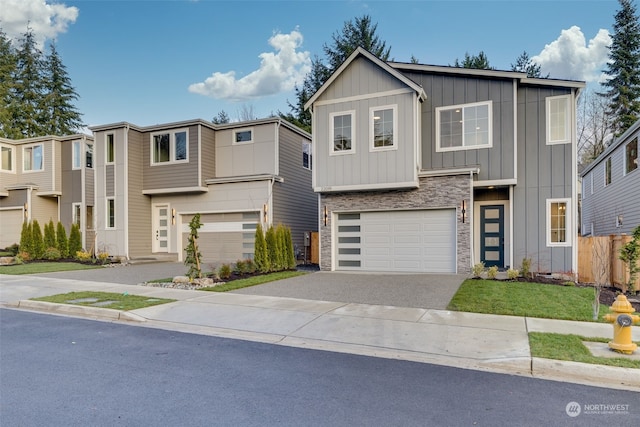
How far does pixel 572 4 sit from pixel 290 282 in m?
19.4

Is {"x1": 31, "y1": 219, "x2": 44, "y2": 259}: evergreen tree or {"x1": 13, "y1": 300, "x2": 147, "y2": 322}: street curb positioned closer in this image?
{"x1": 13, "y1": 300, "x2": 147, "y2": 322}: street curb

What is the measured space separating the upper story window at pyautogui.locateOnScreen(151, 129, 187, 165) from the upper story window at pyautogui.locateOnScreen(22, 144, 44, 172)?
27.8 feet

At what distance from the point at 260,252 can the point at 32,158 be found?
57.4 ft

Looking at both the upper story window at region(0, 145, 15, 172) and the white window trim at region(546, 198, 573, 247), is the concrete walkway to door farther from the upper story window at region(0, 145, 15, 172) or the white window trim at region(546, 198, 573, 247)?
the upper story window at region(0, 145, 15, 172)

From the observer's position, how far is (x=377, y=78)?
13.4 metres

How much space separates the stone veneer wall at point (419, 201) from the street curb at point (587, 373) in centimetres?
798

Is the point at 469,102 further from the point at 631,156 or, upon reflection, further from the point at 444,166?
the point at 631,156

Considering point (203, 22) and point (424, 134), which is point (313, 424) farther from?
point (203, 22)

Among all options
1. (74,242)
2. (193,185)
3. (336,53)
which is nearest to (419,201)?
(193,185)

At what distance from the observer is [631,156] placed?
47.3 feet

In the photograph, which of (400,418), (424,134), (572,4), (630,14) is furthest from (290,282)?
(630,14)

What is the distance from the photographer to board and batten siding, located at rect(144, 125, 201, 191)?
1781 centimetres

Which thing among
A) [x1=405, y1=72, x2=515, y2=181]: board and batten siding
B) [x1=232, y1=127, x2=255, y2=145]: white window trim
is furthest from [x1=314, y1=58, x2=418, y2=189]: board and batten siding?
[x1=232, y1=127, x2=255, y2=145]: white window trim

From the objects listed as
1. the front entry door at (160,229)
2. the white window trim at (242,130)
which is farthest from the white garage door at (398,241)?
the front entry door at (160,229)
